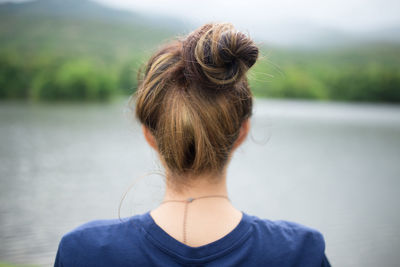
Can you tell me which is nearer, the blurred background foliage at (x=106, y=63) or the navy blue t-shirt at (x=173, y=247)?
the navy blue t-shirt at (x=173, y=247)

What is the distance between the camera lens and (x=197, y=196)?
4.41 ft

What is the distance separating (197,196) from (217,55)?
1.96 feet

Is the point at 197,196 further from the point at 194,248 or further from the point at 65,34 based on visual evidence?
the point at 65,34

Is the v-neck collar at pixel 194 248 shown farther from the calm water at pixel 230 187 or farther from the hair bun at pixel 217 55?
the calm water at pixel 230 187

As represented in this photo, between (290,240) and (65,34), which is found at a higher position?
(290,240)

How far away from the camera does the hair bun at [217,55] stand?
1.23 m

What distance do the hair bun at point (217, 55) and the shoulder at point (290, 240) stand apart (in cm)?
60

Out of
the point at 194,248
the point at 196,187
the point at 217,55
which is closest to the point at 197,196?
the point at 196,187

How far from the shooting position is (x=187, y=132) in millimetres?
1289

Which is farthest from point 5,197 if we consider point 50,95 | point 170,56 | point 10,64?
point 10,64

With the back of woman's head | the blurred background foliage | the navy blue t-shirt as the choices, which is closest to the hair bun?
the back of woman's head

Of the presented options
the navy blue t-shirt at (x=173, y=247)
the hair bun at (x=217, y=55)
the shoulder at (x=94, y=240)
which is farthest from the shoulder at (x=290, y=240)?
the hair bun at (x=217, y=55)

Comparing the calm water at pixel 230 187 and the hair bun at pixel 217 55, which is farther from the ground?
the hair bun at pixel 217 55

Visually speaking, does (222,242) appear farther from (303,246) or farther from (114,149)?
(114,149)
